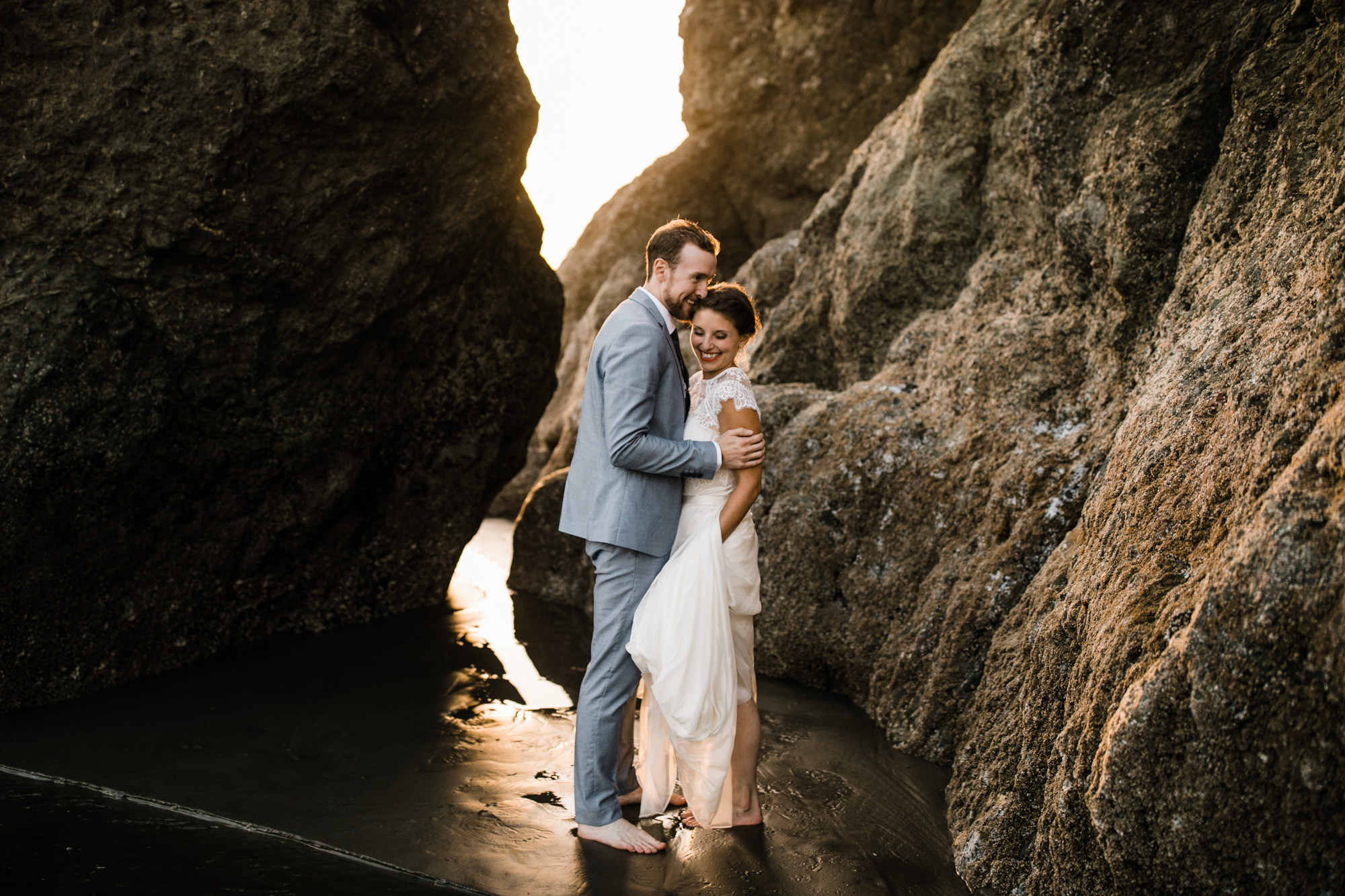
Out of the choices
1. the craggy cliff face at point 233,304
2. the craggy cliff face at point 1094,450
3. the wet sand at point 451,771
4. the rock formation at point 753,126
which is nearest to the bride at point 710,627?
the wet sand at point 451,771

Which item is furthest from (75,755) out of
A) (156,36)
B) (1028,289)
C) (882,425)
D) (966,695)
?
(1028,289)

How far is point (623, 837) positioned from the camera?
3674mm

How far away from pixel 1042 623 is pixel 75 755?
433 centimetres

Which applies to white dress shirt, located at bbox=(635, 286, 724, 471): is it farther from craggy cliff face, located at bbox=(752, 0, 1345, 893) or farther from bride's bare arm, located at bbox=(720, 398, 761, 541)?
craggy cliff face, located at bbox=(752, 0, 1345, 893)

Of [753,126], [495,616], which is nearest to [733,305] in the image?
[495,616]

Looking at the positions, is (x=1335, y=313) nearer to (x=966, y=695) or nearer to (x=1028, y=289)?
(x=966, y=695)

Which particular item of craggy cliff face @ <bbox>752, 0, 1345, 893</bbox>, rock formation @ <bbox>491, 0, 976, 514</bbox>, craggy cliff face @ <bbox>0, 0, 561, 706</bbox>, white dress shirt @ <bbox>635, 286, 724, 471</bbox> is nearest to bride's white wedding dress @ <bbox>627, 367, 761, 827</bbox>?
white dress shirt @ <bbox>635, 286, 724, 471</bbox>

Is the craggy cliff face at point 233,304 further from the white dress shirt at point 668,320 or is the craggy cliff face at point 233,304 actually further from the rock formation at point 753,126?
the rock formation at point 753,126

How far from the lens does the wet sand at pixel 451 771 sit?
350cm

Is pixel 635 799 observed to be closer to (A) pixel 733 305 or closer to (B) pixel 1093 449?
(A) pixel 733 305

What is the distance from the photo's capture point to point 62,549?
5.16m

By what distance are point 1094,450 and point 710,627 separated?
2084mm

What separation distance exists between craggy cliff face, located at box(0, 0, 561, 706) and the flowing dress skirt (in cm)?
341

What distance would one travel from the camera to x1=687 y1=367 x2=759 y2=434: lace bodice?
12.9ft
